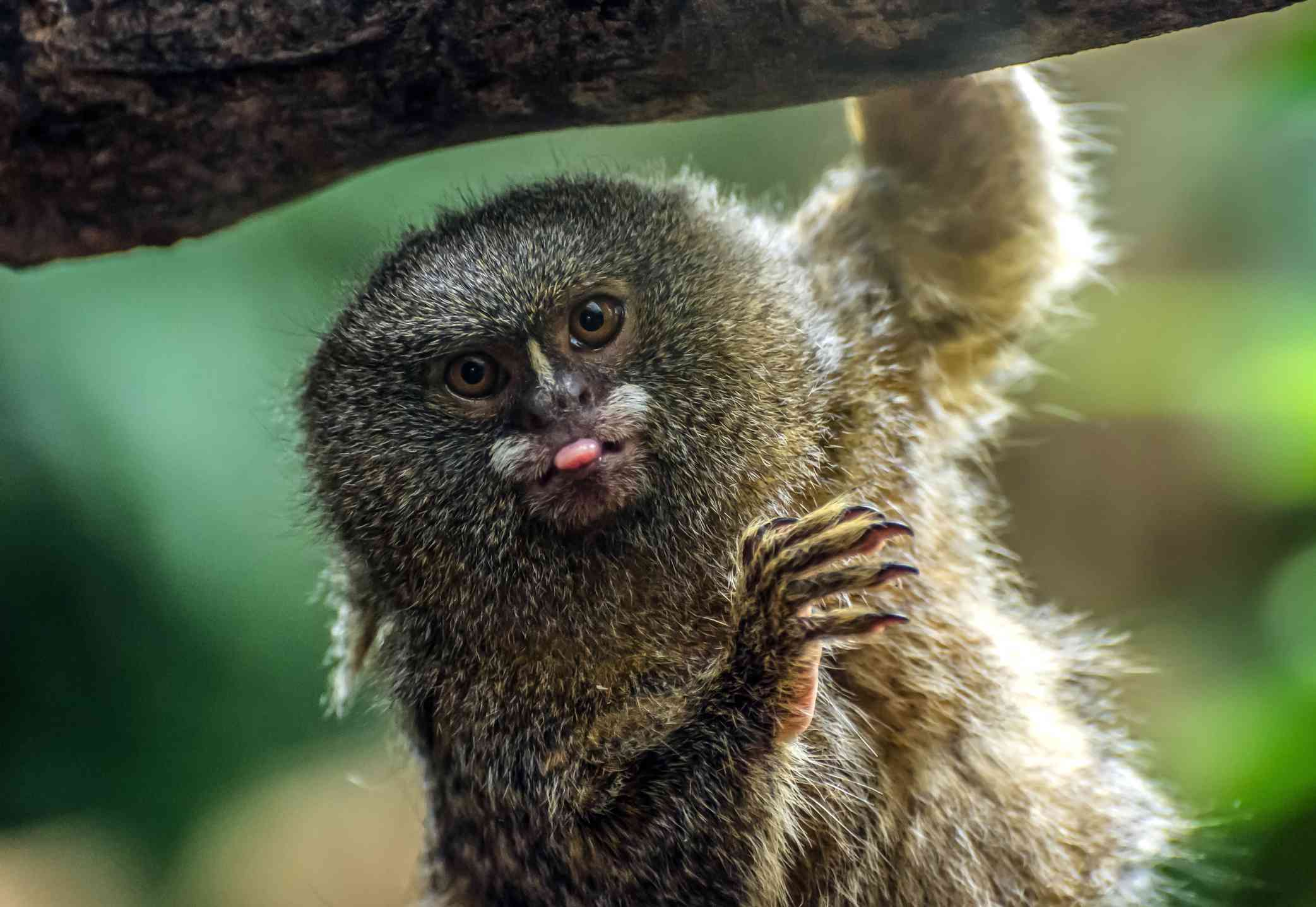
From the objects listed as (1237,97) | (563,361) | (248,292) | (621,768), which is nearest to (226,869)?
Result: (248,292)

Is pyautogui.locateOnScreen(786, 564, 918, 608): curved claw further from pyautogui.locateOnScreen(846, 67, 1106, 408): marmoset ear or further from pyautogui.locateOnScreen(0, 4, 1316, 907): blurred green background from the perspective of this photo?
pyautogui.locateOnScreen(0, 4, 1316, 907): blurred green background

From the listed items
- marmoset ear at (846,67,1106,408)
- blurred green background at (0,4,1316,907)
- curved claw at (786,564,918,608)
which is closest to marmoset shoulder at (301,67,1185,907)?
curved claw at (786,564,918,608)

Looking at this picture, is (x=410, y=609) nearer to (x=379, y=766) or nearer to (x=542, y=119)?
(x=542, y=119)

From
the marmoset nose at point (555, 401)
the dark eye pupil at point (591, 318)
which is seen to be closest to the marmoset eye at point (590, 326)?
the dark eye pupil at point (591, 318)

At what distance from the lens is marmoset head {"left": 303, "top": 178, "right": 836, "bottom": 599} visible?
280 centimetres

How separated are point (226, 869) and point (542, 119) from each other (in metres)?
3.72

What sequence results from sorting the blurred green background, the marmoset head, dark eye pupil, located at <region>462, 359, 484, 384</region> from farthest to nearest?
the blurred green background, dark eye pupil, located at <region>462, 359, 484, 384</region>, the marmoset head

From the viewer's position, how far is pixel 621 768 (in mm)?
2760

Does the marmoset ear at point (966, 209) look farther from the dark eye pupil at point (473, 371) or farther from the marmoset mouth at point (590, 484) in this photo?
the dark eye pupil at point (473, 371)

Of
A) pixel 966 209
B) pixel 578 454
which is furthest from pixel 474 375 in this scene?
pixel 966 209

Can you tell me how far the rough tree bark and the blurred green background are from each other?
0.83m

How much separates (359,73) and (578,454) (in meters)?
1.02

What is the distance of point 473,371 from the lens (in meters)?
2.91

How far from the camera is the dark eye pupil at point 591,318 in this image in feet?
9.50
